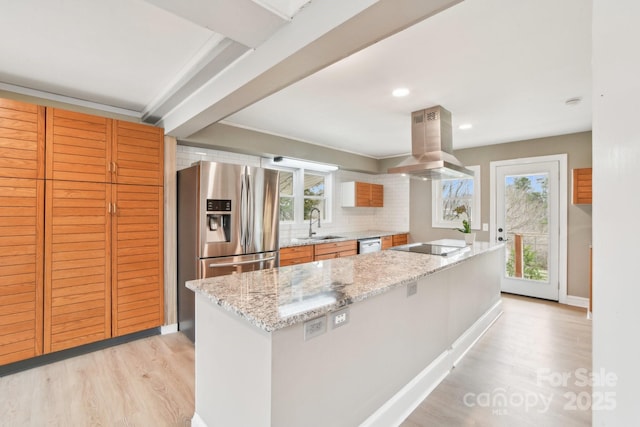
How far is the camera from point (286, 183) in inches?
191

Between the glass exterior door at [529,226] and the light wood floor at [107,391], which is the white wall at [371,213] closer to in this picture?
the glass exterior door at [529,226]

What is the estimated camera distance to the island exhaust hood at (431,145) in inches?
118

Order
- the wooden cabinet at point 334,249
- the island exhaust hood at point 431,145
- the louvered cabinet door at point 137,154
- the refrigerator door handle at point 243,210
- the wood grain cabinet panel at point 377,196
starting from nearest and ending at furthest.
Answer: the louvered cabinet door at point 137,154 < the island exhaust hood at point 431,145 < the refrigerator door handle at point 243,210 < the wooden cabinet at point 334,249 < the wood grain cabinet panel at point 377,196

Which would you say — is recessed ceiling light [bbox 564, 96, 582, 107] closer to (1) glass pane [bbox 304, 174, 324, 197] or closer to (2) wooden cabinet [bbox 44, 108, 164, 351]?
(1) glass pane [bbox 304, 174, 324, 197]

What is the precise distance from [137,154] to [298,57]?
7.23 ft

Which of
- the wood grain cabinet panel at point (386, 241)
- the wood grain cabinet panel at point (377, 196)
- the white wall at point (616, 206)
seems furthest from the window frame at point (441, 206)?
the white wall at point (616, 206)

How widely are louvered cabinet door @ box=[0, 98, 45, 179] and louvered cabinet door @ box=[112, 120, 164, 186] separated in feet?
1.73

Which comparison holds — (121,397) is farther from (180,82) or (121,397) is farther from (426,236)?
(426,236)

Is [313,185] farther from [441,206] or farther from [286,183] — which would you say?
[441,206]

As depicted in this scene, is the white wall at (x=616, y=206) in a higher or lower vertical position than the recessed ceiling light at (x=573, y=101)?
lower

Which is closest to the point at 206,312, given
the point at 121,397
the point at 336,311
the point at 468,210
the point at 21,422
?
the point at 336,311

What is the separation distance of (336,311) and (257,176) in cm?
218

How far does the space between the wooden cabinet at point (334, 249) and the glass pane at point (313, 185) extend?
1187 mm

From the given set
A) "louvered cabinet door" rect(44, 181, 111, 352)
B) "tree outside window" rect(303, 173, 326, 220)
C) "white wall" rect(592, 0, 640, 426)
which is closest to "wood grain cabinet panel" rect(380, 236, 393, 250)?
"tree outside window" rect(303, 173, 326, 220)
